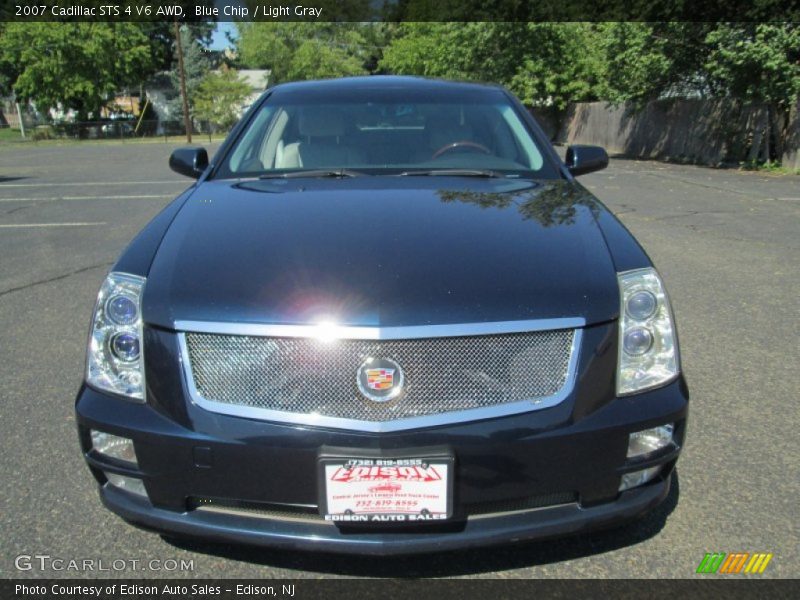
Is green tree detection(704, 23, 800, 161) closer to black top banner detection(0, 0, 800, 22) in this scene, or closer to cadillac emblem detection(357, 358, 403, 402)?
black top banner detection(0, 0, 800, 22)

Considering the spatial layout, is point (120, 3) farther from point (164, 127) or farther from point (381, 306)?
point (381, 306)

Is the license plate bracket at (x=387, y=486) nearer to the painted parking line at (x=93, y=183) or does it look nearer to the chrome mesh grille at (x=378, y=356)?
the chrome mesh grille at (x=378, y=356)

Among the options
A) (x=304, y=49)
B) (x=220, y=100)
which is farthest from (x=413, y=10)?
(x=220, y=100)

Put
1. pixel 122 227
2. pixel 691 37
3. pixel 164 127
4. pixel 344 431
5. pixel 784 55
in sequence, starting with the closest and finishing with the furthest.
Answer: pixel 344 431, pixel 122 227, pixel 784 55, pixel 691 37, pixel 164 127

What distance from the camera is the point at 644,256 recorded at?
231 centimetres

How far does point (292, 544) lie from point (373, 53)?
221 ft

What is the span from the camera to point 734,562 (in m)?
2.30

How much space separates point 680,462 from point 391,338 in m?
1.65

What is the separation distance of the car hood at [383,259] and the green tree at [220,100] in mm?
53335

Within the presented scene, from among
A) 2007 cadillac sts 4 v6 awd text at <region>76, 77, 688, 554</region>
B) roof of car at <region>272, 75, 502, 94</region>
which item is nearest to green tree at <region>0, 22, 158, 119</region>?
roof of car at <region>272, 75, 502, 94</region>

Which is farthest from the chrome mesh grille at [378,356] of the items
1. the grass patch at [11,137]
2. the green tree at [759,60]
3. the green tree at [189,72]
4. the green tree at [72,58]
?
the green tree at [189,72]

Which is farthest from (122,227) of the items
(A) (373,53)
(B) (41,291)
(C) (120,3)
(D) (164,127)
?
(A) (373,53)
